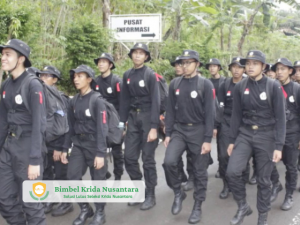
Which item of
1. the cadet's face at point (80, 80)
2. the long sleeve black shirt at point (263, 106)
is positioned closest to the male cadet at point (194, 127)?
the long sleeve black shirt at point (263, 106)

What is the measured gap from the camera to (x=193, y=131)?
15.1 ft

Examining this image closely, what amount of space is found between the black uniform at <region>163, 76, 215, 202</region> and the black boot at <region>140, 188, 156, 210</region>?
498 millimetres

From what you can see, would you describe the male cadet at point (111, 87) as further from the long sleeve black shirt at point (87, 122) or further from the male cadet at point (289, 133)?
the male cadet at point (289, 133)

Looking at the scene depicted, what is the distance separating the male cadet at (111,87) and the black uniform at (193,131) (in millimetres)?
1222

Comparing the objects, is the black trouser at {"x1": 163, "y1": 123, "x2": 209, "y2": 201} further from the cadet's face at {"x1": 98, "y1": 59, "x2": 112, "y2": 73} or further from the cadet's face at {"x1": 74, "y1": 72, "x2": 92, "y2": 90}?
the cadet's face at {"x1": 98, "y1": 59, "x2": 112, "y2": 73}

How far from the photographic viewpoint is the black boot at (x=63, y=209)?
185 inches

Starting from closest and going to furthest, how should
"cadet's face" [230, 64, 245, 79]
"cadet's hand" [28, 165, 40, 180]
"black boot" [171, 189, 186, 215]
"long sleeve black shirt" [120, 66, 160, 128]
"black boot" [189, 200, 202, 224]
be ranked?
1. "cadet's hand" [28, 165, 40, 180]
2. "black boot" [189, 200, 202, 224]
3. "black boot" [171, 189, 186, 215]
4. "long sleeve black shirt" [120, 66, 160, 128]
5. "cadet's face" [230, 64, 245, 79]

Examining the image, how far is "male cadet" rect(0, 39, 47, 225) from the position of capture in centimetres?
341

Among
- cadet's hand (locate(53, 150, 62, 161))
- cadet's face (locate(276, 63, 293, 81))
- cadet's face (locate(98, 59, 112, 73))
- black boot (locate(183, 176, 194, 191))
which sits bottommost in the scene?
black boot (locate(183, 176, 194, 191))

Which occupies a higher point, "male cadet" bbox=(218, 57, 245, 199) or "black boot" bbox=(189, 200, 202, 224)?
"male cadet" bbox=(218, 57, 245, 199)

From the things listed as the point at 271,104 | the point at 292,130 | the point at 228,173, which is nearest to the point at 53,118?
the point at 228,173

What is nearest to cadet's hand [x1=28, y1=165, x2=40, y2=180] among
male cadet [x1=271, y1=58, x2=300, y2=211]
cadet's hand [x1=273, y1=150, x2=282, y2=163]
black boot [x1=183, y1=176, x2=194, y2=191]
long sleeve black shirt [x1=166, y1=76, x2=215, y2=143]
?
long sleeve black shirt [x1=166, y1=76, x2=215, y2=143]

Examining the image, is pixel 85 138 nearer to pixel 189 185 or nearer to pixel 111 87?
pixel 111 87

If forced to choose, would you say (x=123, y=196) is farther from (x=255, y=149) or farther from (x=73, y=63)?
(x=73, y=63)
